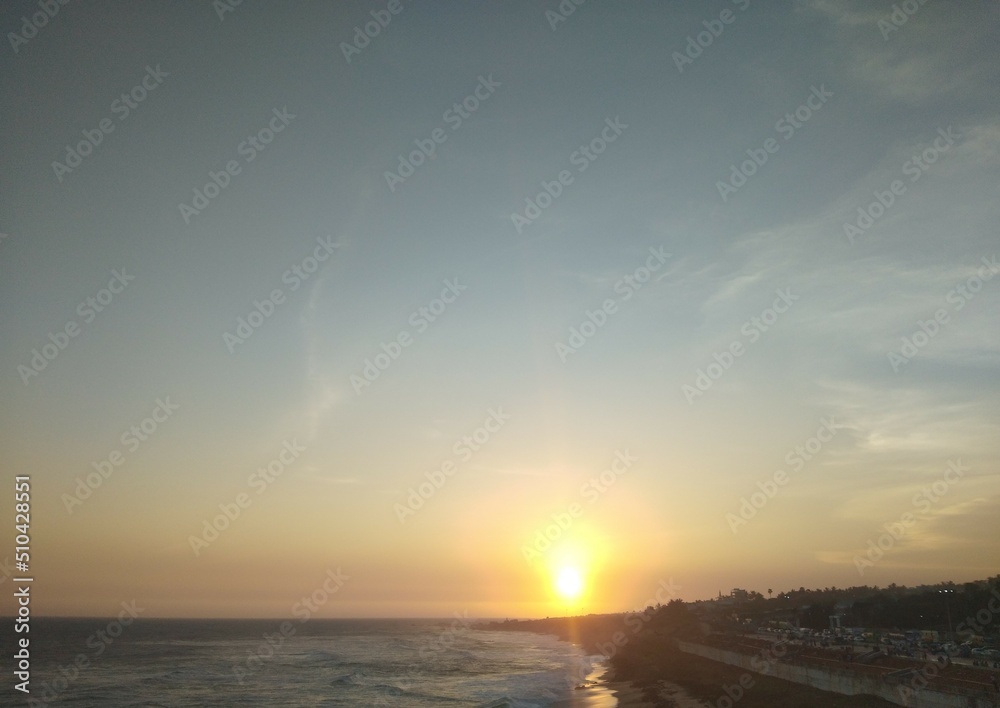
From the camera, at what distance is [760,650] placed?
141 ft

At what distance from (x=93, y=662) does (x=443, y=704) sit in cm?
5560

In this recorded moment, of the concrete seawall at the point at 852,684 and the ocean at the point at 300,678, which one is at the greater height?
the concrete seawall at the point at 852,684

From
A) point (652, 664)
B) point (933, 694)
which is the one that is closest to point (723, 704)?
point (933, 694)

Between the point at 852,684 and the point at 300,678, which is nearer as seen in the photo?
the point at 852,684

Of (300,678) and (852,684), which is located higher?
(852,684)

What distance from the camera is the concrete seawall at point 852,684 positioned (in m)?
21.9

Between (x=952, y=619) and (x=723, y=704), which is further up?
(x=723, y=704)

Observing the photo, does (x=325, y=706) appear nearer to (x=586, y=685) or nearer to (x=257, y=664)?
(x=586, y=685)

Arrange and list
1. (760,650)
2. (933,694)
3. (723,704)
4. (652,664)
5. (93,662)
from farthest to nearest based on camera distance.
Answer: (93,662), (652,664), (760,650), (723,704), (933,694)

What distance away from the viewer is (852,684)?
28.6m

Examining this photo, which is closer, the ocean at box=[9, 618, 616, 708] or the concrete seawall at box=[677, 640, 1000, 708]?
the concrete seawall at box=[677, 640, 1000, 708]

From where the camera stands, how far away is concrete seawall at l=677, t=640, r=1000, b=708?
2191 cm

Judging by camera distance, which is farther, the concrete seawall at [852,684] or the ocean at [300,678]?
the ocean at [300,678]

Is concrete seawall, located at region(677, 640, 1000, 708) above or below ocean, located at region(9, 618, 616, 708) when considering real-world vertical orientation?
above
